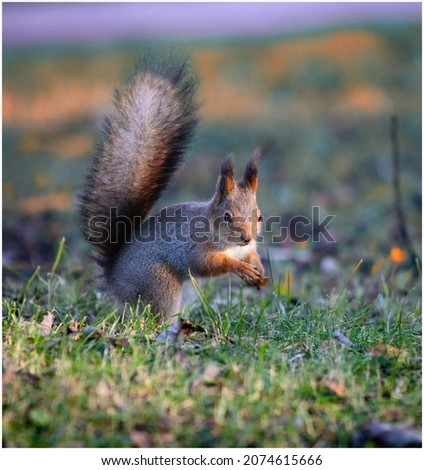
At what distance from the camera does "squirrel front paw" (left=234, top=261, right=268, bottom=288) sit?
3.66 meters

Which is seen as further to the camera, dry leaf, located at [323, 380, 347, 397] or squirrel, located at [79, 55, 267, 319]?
squirrel, located at [79, 55, 267, 319]

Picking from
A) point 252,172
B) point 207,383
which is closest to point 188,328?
point 207,383

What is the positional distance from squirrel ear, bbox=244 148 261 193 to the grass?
65cm

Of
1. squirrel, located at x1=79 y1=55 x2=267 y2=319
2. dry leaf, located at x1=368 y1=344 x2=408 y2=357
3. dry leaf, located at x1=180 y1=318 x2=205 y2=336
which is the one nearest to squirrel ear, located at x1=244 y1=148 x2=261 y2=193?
squirrel, located at x1=79 y1=55 x2=267 y2=319

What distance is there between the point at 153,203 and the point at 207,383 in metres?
1.46

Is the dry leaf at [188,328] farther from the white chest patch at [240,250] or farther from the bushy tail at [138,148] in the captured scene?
the bushy tail at [138,148]

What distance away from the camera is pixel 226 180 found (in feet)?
11.9

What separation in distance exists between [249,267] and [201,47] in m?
6.42

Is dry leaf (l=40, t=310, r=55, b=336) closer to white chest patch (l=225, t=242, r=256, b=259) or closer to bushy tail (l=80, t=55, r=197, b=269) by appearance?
bushy tail (l=80, t=55, r=197, b=269)

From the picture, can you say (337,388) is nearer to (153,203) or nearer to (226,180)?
(226,180)

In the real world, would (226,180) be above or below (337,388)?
above

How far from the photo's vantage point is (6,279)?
4.26 meters

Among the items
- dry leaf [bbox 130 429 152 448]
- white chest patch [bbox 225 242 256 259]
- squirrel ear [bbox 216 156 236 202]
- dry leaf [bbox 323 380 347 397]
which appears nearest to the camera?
dry leaf [bbox 130 429 152 448]

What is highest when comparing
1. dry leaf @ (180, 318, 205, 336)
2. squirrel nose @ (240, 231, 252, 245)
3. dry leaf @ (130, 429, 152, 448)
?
squirrel nose @ (240, 231, 252, 245)
